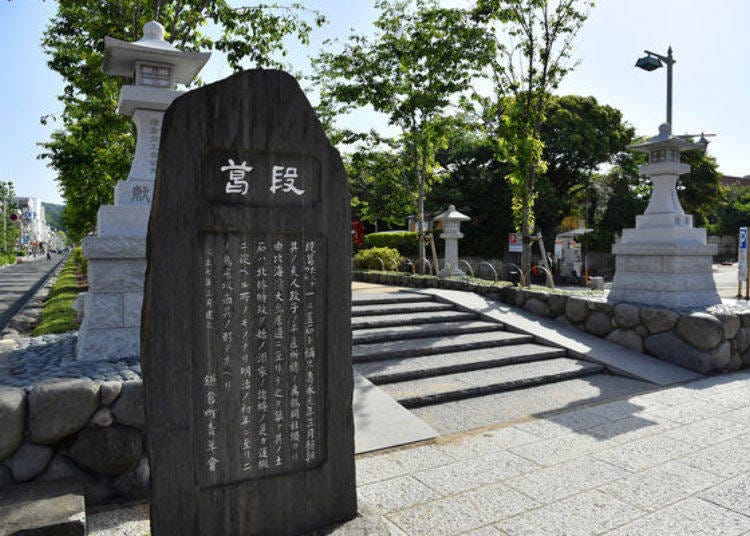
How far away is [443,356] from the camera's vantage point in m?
7.07

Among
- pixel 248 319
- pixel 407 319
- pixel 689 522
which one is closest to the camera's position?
pixel 248 319

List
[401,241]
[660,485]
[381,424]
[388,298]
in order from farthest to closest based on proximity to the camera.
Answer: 1. [401,241]
2. [388,298]
3. [381,424]
4. [660,485]

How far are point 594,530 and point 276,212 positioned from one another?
2.63m

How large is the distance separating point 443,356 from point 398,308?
2.07m

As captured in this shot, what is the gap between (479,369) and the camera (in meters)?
6.83

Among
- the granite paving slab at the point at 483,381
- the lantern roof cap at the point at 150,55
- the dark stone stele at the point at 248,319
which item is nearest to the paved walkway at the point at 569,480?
the dark stone stele at the point at 248,319

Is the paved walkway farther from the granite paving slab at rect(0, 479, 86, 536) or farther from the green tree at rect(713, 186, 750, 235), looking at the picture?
the green tree at rect(713, 186, 750, 235)

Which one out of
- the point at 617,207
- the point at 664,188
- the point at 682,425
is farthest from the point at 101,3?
the point at 617,207

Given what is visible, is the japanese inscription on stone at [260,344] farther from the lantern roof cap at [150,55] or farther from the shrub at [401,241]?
the shrub at [401,241]

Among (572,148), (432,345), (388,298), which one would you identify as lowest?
(432,345)

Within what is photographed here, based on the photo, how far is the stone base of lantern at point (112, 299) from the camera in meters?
4.90

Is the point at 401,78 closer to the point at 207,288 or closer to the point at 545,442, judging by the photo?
the point at 545,442

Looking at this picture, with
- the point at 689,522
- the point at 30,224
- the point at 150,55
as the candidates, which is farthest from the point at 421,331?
the point at 30,224

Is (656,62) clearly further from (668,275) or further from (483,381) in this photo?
(483,381)
